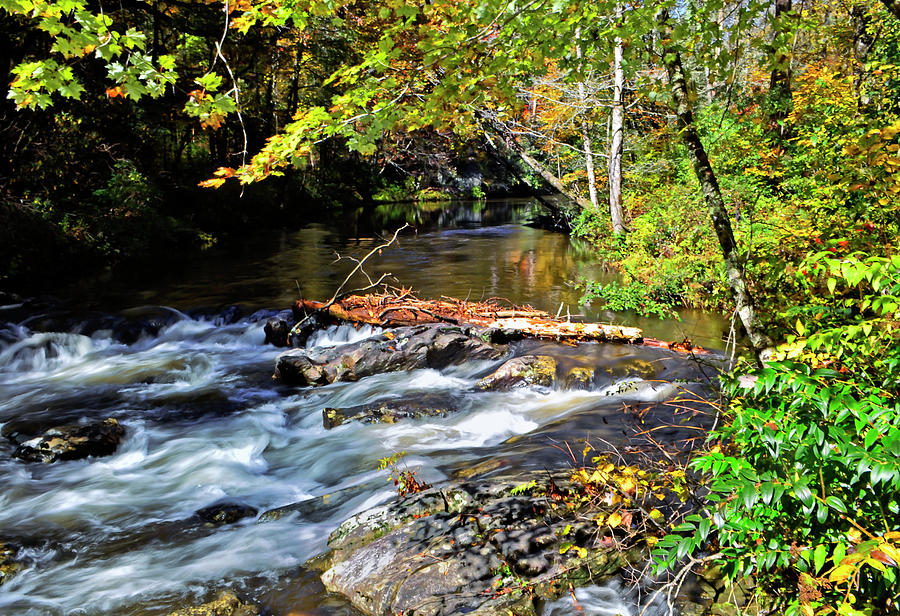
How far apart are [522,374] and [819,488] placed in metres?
5.39

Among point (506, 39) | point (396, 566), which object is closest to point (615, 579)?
point (396, 566)

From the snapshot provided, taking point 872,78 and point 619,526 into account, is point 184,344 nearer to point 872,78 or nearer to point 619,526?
point 619,526

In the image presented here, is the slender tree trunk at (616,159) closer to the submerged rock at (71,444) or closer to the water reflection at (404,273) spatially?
the water reflection at (404,273)

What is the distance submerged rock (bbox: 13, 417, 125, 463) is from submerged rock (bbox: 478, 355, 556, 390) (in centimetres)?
488

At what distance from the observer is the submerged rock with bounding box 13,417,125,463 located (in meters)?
6.79

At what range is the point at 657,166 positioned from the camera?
622 inches

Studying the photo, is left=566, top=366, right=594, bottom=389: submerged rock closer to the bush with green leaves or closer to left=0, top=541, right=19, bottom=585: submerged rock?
the bush with green leaves

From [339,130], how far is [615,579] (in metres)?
3.56

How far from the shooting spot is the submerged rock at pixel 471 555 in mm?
3744

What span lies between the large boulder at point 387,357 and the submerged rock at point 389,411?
1262 mm

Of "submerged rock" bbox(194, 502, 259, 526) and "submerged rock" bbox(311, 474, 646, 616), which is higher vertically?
"submerged rock" bbox(311, 474, 646, 616)

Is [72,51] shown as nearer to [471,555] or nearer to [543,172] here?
[471,555]

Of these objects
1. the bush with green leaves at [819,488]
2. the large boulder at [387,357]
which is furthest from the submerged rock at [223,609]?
the large boulder at [387,357]

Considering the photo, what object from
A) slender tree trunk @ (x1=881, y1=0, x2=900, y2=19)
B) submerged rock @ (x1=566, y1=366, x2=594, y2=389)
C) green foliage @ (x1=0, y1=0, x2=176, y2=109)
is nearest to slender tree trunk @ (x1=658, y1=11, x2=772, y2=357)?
slender tree trunk @ (x1=881, y1=0, x2=900, y2=19)
